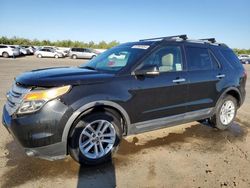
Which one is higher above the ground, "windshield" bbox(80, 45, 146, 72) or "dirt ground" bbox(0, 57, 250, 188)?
"windshield" bbox(80, 45, 146, 72)

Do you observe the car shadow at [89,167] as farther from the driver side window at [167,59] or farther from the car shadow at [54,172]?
the driver side window at [167,59]

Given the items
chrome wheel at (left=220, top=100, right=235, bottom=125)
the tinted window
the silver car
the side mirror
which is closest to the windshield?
the side mirror

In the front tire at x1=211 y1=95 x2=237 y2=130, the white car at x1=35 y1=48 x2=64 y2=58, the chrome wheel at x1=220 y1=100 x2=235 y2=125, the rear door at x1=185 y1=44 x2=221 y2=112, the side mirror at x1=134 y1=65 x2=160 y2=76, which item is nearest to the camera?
the side mirror at x1=134 y1=65 x2=160 y2=76

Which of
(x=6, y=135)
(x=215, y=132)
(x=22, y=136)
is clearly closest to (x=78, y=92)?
(x=22, y=136)

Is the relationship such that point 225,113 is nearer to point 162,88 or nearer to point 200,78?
point 200,78

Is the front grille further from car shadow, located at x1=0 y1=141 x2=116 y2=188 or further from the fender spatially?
car shadow, located at x1=0 y1=141 x2=116 y2=188

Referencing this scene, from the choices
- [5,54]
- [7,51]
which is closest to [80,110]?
[7,51]

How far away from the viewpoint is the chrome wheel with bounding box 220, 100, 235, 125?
18.1 feet

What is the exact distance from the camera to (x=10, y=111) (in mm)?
3508

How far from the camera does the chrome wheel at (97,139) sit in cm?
370

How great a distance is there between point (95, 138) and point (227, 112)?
329cm

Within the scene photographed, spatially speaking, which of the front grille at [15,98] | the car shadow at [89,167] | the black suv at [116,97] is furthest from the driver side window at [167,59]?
the front grille at [15,98]

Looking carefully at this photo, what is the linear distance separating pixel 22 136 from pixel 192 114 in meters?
3.05

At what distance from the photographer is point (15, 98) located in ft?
11.5
